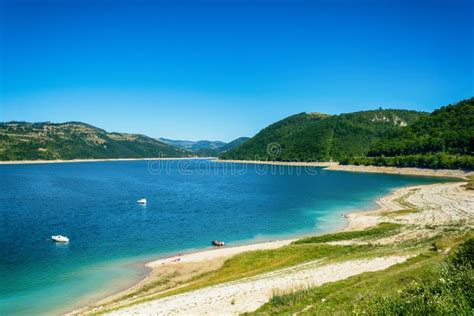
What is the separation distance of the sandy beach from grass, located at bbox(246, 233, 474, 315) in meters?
2.85

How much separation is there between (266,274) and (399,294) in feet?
54.0

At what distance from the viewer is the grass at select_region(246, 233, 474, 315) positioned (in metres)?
10.0

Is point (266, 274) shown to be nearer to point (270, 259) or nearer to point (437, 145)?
point (270, 259)

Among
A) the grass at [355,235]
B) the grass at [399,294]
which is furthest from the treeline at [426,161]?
the grass at [399,294]

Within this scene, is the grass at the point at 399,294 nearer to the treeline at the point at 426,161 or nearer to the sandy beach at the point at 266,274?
the sandy beach at the point at 266,274

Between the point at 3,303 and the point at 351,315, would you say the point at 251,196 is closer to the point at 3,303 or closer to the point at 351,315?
the point at 3,303

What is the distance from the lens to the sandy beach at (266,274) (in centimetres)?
2178

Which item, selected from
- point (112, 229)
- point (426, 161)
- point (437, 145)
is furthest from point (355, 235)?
point (437, 145)

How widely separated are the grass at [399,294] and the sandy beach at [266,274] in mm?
2846

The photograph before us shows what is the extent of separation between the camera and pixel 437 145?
161625mm

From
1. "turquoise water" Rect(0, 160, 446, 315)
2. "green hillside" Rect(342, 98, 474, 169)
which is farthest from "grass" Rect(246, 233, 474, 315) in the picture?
"green hillside" Rect(342, 98, 474, 169)

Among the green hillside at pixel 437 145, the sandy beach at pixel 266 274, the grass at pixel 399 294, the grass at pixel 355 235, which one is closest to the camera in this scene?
the grass at pixel 399 294

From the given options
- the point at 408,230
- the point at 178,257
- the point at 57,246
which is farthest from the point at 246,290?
the point at 57,246

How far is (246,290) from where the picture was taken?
23.6 meters
